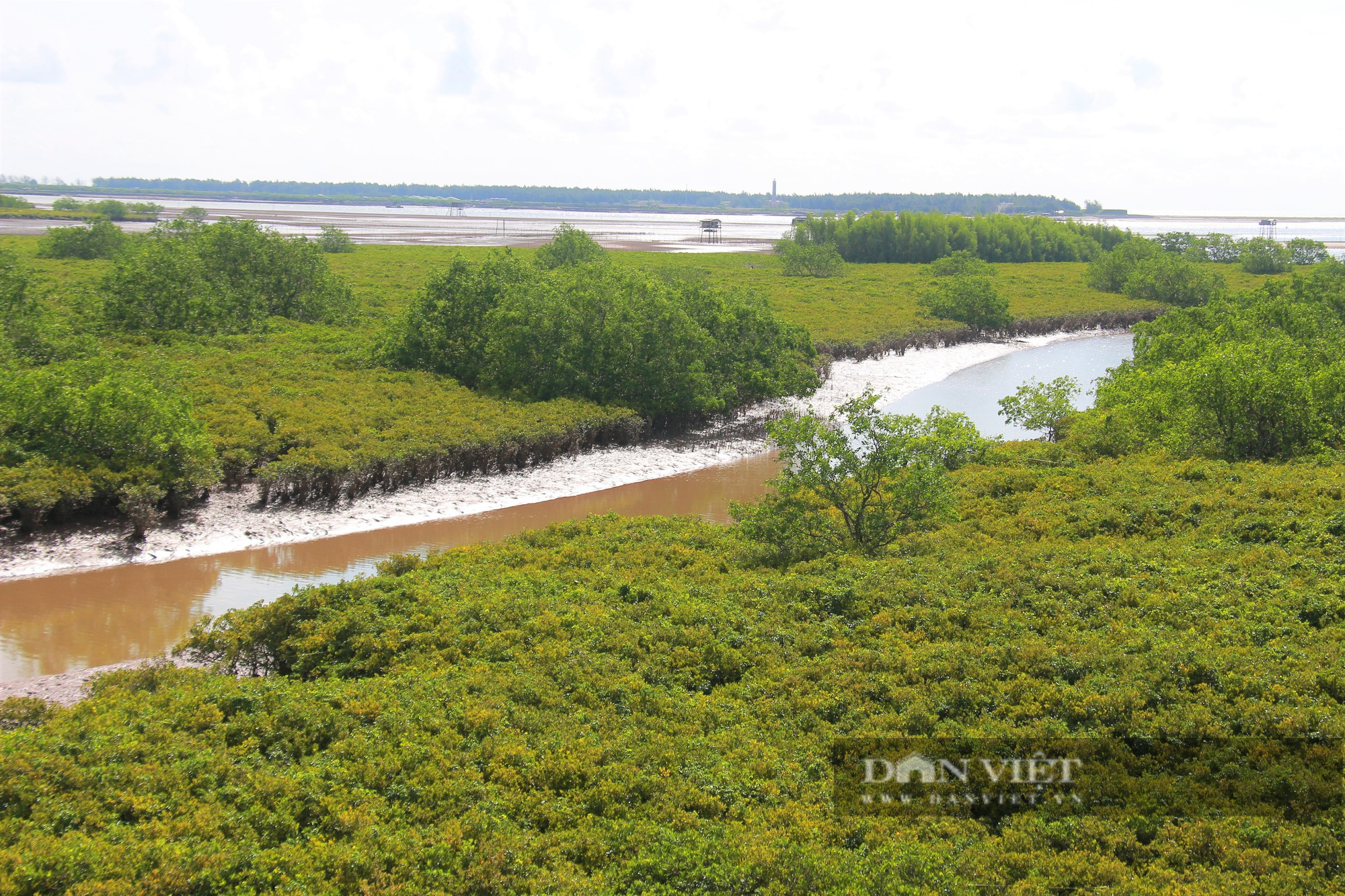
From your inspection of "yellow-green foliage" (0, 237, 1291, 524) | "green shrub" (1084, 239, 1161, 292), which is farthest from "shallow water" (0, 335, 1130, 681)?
"green shrub" (1084, 239, 1161, 292)

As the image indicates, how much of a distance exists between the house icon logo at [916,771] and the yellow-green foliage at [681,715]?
661 mm

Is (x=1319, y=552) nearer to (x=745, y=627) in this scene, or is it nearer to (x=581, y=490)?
(x=745, y=627)

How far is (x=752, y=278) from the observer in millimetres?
82250

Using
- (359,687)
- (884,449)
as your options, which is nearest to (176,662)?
(359,687)

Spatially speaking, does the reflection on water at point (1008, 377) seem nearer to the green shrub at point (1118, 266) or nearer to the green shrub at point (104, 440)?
the green shrub at point (1118, 266)

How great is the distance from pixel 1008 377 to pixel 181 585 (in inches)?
1679

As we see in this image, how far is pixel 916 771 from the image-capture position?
10625 millimetres

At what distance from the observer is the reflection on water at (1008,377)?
134 ft

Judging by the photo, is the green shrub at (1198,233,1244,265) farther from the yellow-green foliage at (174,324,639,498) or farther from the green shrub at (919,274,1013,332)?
the yellow-green foliage at (174,324,639,498)

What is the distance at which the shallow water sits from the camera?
1877cm

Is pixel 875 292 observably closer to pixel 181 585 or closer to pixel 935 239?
pixel 935 239

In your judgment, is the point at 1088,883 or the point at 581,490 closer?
the point at 1088,883

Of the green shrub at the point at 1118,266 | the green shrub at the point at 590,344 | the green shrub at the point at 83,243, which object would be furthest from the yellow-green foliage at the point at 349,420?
the green shrub at the point at 1118,266

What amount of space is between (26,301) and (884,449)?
3276cm
